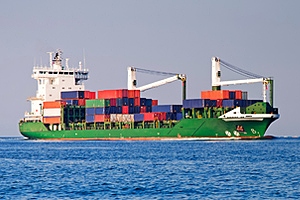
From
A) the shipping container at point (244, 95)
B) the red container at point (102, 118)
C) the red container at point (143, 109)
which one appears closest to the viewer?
the shipping container at point (244, 95)

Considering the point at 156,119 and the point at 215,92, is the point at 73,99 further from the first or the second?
the point at 215,92

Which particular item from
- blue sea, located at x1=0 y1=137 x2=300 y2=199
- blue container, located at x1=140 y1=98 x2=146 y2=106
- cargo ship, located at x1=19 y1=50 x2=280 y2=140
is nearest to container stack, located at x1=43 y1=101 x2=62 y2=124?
cargo ship, located at x1=19 y1=50 x2=280 y2=140

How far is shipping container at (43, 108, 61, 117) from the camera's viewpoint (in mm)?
100713

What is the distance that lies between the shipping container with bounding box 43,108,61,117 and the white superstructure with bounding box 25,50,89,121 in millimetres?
3764

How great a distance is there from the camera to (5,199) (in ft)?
96.2

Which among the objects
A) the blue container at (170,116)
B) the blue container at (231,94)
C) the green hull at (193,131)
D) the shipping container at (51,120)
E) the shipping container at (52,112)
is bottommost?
the green hull at (193,131)

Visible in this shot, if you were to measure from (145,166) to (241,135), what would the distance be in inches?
1699

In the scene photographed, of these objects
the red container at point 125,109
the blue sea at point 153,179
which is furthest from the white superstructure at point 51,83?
the blue sea at point 153,179

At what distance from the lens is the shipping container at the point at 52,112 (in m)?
101

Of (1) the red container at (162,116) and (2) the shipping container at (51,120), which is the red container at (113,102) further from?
(2) the shipping container at (51,120)

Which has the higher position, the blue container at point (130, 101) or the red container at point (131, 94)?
the red container at point (131, 94)

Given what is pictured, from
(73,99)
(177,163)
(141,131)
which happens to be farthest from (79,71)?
(177,163)

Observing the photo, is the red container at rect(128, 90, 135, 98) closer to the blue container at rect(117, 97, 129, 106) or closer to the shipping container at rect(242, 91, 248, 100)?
the blue container at rect(117, 97, 129, 106)

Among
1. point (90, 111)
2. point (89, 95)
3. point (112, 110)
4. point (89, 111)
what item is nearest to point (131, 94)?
point (112, 110)
